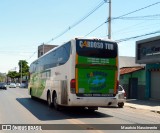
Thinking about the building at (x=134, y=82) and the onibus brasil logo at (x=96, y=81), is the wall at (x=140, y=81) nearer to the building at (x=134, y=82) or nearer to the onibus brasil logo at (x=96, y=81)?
the building at (x=134, y=82)

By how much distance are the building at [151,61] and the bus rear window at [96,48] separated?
12102 millimetres

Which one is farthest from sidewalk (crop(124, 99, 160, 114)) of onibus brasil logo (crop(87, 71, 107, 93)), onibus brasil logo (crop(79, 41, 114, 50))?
onibus brasil logo (crop(79, 41, 114, 50))

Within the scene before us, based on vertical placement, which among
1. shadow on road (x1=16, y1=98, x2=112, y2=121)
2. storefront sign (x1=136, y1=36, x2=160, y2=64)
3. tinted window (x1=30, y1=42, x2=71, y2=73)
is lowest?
shadow on road (x1=16, y1=98, x2=112, y2=121)

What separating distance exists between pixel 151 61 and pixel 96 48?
13689mm

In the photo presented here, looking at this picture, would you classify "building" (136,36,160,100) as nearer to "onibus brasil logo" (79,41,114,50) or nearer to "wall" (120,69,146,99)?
"wall" (120,69,146,99)

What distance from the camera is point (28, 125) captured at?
12.1m

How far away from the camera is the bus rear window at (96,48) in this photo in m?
15.8

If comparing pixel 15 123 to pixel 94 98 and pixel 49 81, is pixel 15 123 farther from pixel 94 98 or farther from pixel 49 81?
pixel 49 81

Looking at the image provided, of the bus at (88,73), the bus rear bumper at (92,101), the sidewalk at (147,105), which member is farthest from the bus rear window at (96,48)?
the sidewalk at (147,105)

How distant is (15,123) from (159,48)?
18.5 metres

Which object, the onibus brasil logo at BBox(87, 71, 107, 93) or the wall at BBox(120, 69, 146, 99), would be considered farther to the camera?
the wall at BBox(120, 69, 146, 99)

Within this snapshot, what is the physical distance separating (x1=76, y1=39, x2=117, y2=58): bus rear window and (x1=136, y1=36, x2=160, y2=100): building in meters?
12.1

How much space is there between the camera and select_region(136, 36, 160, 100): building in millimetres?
28625

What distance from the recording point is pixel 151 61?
94.2ft
